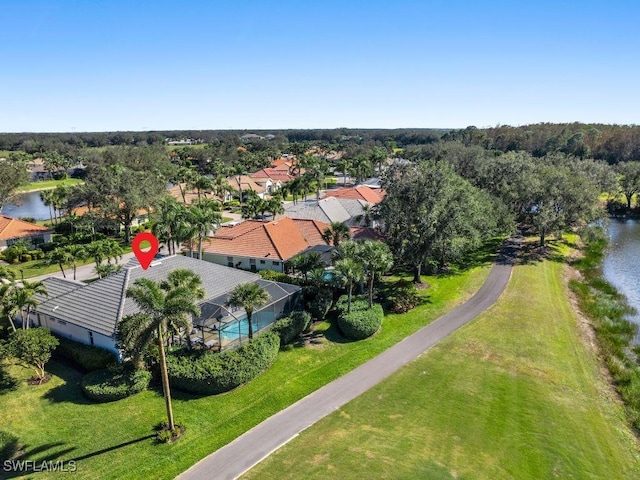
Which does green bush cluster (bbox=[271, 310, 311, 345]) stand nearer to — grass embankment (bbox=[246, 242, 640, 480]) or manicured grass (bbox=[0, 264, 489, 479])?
manicured grass (bbox=[0, 264, 489, 479])

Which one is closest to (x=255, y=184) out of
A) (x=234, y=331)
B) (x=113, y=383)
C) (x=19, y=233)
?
(x=19, y=233)

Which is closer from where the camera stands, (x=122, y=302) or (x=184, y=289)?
(x=184, y=289)

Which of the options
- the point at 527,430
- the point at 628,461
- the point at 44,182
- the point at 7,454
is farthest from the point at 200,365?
the point at 44,182

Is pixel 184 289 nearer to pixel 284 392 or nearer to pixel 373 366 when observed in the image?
pixel 284 392

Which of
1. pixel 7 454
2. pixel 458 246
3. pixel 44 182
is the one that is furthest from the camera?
pixel 44 182

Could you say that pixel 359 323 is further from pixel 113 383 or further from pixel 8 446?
pixel 8 446

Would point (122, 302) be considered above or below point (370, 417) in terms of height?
above
